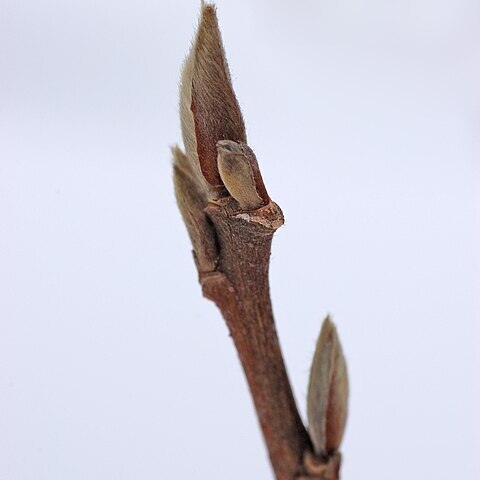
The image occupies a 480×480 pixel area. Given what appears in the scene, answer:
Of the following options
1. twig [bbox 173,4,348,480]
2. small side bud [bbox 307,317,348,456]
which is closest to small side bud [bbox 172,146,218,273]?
twig [bbox 173,4,348,480]

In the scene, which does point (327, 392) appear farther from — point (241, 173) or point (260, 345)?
point (241, 173)

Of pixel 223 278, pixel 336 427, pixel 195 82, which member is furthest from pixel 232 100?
pixel 336 427

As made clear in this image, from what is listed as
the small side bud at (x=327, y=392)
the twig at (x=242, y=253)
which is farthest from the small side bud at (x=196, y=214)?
the small side bud at (x=327, y=392)

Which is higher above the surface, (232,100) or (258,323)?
(232,100)

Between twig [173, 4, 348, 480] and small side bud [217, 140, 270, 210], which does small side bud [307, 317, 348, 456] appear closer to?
twig [173, 4, 348, 480]

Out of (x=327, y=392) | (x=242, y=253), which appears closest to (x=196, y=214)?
(x=242, y=253)

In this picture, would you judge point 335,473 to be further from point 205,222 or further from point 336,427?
point 205,222

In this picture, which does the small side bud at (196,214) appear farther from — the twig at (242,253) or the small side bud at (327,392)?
the small side bud at (327,392)
